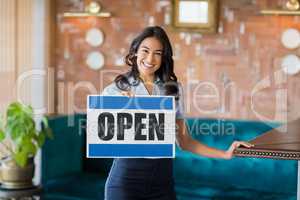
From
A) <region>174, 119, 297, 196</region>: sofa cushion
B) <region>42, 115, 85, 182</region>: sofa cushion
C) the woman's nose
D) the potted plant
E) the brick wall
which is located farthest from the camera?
the brick wall

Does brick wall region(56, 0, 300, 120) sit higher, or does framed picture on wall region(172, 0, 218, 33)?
framed picture on wall region(172, 0, 218, 33)

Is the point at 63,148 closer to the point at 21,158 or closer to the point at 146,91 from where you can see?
the point at 21,158

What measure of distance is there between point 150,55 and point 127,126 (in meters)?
0.29

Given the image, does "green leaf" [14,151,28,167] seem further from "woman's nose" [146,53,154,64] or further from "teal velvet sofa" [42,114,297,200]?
"woman's nose" [146,53,154,64]

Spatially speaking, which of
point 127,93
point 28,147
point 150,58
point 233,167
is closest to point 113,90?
point 127,93

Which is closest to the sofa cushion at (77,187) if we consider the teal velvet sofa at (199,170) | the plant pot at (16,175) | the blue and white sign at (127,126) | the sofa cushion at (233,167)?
the teal velvet sofa at (199,170)

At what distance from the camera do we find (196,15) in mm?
4859

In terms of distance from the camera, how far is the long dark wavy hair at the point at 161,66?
1865 millimetres

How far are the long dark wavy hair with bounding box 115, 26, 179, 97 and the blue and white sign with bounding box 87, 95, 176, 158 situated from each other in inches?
2.1

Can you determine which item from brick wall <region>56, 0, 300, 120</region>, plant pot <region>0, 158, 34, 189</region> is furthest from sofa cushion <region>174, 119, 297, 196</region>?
plant pot <region>0, 158, 34, 189</region>

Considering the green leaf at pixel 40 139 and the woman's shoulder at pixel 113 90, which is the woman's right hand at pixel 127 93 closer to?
the woman's shoulder at pixel 113 90

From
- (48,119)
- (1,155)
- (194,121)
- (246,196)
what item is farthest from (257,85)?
(1,155)

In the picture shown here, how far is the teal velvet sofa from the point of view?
13.7 ft

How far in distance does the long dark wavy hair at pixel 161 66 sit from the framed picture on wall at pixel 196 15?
2.98m
